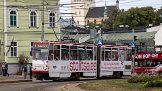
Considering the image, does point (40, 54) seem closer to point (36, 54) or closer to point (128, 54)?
point (36, 54)

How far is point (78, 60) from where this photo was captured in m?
44.5

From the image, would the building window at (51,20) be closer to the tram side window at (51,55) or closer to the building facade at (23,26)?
the building facade at (23,26)

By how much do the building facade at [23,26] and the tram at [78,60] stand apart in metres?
16.8

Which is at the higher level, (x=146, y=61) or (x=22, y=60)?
(x=146, y=61)

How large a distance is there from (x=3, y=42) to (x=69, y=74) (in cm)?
2004

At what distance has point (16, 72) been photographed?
2453 inches

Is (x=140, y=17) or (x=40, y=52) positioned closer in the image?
(x=40, y=52)

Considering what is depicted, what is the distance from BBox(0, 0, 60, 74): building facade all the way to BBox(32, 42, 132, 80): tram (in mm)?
16778

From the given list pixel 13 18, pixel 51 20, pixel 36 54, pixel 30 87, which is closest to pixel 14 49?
pixel 13 18

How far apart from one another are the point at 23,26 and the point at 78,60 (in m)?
21.0

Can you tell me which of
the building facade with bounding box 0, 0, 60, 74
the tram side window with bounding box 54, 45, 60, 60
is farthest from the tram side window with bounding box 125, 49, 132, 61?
the building facade with bounding box 0, 0, 60, 74

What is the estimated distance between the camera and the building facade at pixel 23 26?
205 ft

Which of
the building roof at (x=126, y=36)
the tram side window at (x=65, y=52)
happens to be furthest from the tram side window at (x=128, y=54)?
the building roof at (x=126, y=36)

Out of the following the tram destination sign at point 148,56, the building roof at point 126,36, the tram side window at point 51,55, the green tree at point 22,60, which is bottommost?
the green tree at point 22,60
